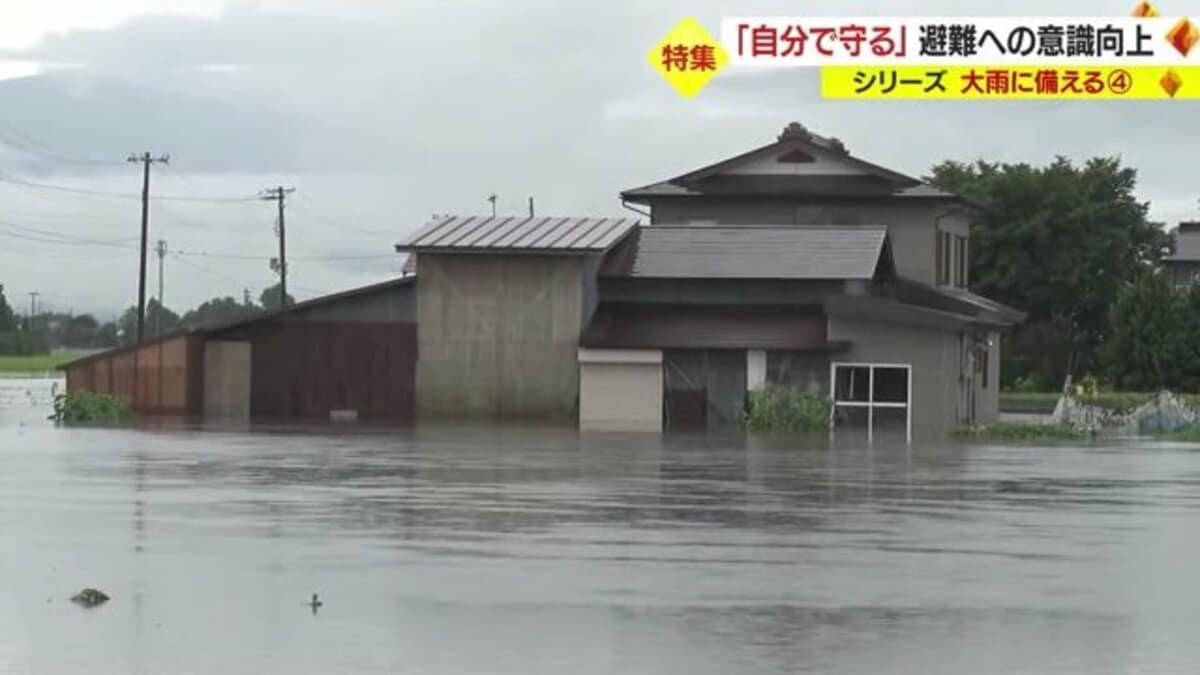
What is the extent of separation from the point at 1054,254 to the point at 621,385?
33.1m

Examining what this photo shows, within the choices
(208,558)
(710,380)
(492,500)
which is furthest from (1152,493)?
(710,380)

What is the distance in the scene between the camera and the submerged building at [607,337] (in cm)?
4425

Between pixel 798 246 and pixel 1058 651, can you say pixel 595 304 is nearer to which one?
pixel 798 246

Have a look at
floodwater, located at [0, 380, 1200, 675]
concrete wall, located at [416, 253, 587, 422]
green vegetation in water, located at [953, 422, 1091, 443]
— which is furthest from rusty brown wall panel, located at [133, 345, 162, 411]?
floodwater, located at [0, 380, 1200, 675]

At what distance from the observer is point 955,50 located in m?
29.1

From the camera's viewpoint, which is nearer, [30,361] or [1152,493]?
[1152,493]

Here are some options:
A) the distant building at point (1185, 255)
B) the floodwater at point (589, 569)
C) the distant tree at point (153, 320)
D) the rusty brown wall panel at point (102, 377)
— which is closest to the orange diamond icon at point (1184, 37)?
the floodwater at point (589, 569)

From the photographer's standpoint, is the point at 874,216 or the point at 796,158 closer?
the point at 874,216

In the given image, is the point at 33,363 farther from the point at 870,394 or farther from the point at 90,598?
the point at 90,598

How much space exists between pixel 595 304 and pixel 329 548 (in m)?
31.7

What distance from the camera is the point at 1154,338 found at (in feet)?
202

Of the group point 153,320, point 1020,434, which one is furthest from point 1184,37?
point 153,320

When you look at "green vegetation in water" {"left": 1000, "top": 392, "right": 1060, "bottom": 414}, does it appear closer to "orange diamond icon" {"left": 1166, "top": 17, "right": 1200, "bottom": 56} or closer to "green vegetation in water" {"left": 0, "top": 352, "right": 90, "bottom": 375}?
"orange diamond icon" {"left": 1166, "top": 17, "right": 1200, "bottom": 56}

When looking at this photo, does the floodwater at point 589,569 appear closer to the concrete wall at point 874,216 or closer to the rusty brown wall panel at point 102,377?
the rusty brown wall panel at point 102,377
